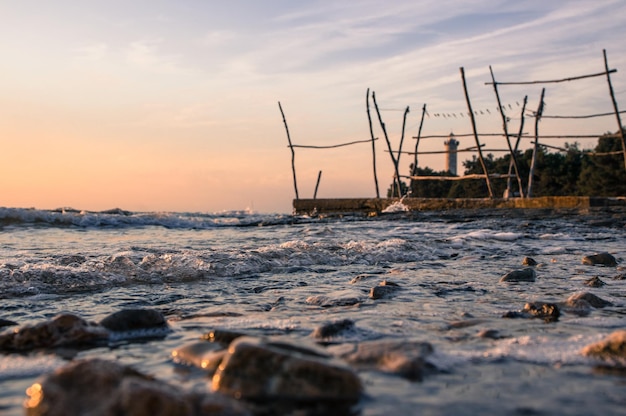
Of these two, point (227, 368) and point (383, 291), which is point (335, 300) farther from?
point (227, 368)

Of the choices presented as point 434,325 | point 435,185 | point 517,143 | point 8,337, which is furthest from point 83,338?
point 435,185

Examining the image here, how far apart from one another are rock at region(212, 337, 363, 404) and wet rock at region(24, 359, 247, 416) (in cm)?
13

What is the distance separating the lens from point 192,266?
492 cm

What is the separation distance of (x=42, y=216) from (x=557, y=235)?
10722mm

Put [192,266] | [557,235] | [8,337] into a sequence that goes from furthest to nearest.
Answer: [557,235] → [192,266] → [8,337]

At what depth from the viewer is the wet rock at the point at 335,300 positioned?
3418 mm

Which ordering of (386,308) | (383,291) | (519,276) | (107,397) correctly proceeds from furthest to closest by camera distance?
(519,276) < (383,291) < (386,308) < (107,397)

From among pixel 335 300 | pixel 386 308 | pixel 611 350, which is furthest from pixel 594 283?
pixel 611 350

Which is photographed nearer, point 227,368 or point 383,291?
point 227,368

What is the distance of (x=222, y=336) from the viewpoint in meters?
2.40

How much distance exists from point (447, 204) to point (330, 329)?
15.2 metres

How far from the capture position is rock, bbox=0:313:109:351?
2.37 metres

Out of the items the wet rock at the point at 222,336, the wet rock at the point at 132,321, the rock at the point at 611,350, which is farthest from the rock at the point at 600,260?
the wet rock at the point at 132,321

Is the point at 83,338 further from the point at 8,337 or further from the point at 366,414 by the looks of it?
the point at 366,414
